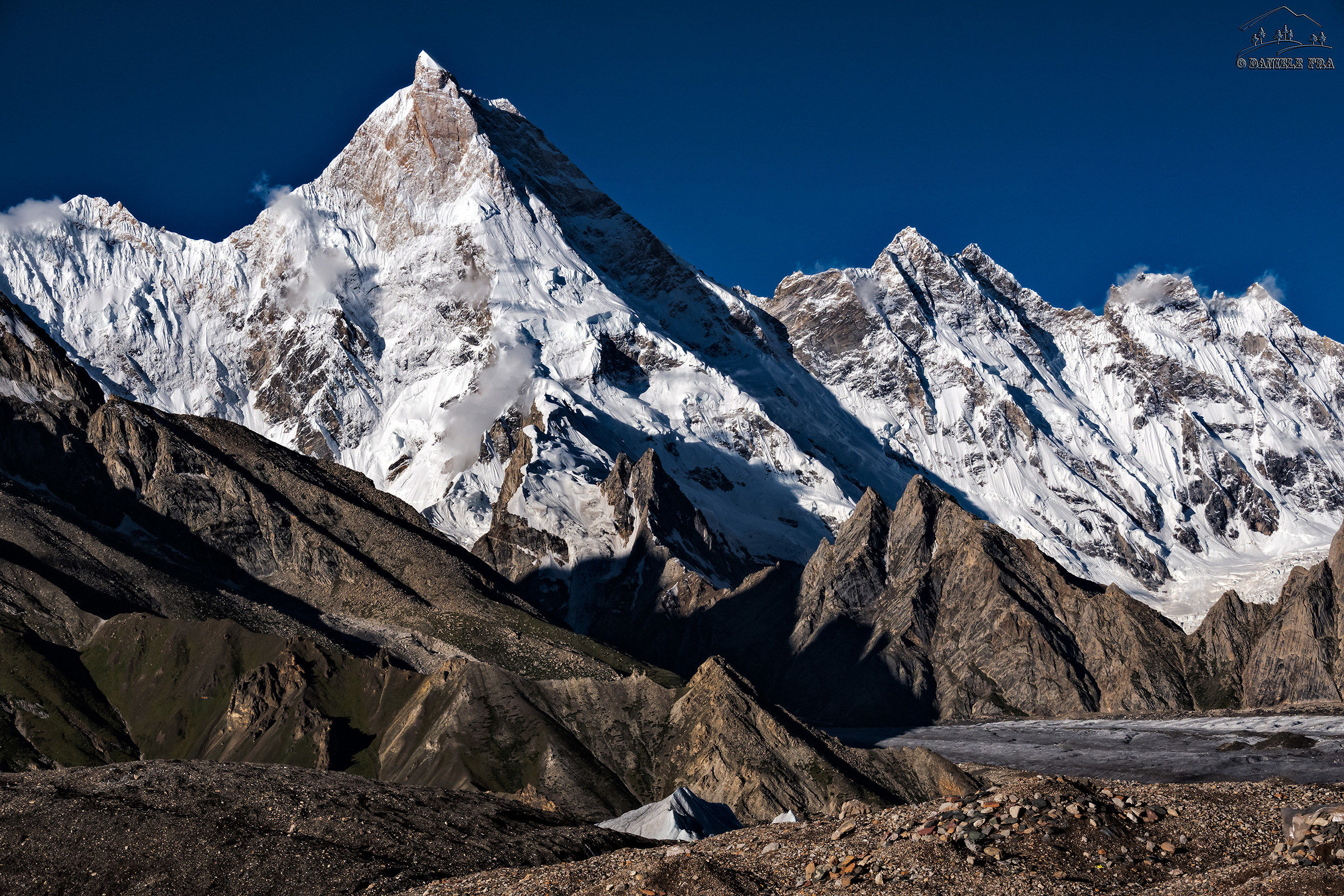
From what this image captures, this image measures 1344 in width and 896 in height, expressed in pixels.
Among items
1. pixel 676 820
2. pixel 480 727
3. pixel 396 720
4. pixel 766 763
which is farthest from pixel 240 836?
pixel 396 720

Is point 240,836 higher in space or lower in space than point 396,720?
lower

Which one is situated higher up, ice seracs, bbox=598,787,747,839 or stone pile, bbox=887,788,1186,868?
stone pile, bbox=887,788,1186,868

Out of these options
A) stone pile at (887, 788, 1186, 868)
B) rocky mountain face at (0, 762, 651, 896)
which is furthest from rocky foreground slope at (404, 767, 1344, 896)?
rocky mountain face at (0, 762, 651, 896)

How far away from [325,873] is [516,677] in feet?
360

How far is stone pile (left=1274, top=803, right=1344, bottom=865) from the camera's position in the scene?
33.1 meters

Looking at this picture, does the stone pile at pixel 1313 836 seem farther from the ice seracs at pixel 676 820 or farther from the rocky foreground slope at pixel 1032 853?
the ice seracs at pixel 676 820

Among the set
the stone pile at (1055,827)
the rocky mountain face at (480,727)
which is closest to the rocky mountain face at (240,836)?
the stone pile at (1055,827)

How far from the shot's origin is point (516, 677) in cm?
17262

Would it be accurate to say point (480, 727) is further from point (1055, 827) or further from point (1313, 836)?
point (1313, 836)

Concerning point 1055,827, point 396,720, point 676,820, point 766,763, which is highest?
point 1055,827

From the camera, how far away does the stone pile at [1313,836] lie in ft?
109

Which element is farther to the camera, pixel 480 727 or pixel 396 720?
pixel 396 720

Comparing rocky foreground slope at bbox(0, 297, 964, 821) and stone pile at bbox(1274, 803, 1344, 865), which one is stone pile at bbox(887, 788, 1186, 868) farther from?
rocky foreground slope at bbox(0, 297, 964, 821)

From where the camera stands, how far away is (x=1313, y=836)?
114ft
